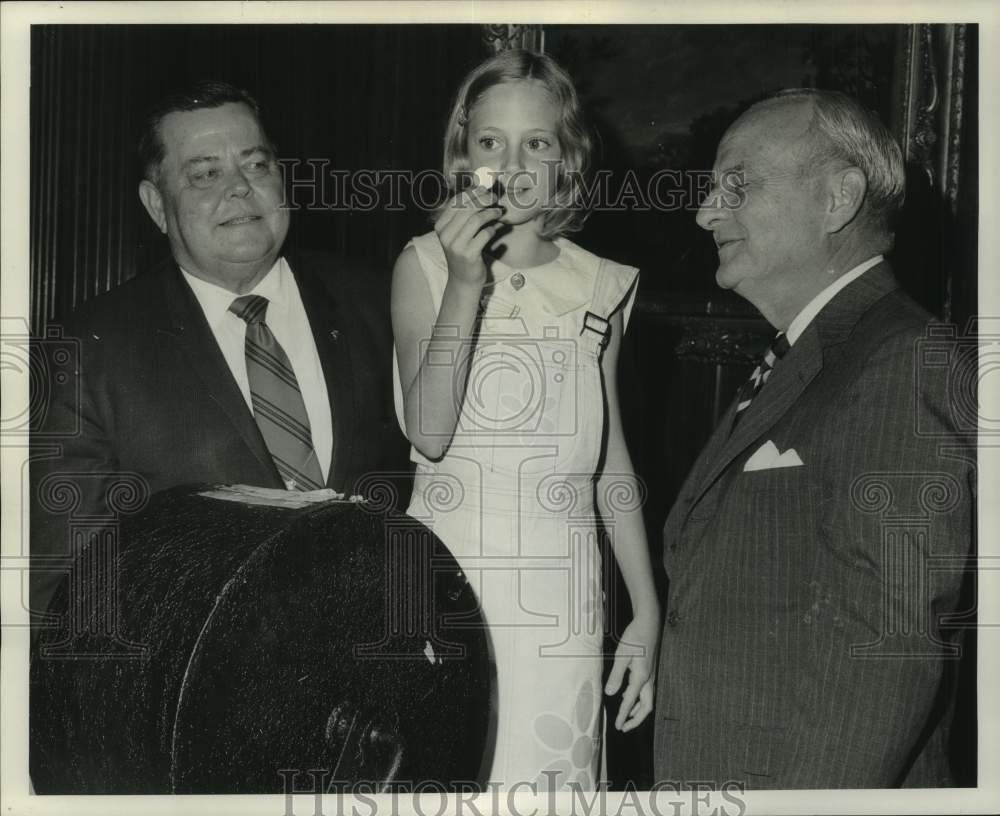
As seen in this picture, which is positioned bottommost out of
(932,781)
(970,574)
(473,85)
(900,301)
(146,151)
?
(932,781)

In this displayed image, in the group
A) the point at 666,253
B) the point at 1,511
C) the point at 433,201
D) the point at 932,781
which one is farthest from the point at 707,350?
the point at 1,511

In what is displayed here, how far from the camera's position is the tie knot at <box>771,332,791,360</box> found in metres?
2.80

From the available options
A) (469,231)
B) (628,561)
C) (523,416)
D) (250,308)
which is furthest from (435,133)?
(628,561)

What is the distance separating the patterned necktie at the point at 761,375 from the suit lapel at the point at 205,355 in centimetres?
123

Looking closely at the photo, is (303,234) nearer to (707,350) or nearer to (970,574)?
(707,350)

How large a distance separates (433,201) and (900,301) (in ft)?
4.06

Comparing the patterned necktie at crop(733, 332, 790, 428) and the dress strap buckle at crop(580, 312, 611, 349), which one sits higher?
the dress strap buckle at crop(580, 312, 611, 349)

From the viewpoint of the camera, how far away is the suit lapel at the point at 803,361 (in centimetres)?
271

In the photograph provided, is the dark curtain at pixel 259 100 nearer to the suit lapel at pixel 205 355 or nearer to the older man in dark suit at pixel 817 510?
the suit lapel at pixel 205 355

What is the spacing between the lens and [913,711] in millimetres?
2748

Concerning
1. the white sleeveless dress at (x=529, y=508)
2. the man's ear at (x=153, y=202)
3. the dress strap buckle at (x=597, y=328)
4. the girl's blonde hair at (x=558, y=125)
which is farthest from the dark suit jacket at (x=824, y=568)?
the man's ear at (x=153, y=202)

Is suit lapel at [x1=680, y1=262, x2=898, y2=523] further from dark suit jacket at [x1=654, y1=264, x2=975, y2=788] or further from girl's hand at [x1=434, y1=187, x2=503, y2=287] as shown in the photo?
girl's hand at [x1=434, y1=187, x2=503, y2=287]

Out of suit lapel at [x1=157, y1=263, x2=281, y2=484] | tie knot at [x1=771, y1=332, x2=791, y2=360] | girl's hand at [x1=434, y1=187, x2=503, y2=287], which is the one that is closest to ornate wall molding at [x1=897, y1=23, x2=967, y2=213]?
tie knot at [x1=771, y1=332, x2=791, y2=360]

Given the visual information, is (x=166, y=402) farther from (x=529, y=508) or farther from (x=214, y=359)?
(x=529, y=508)
